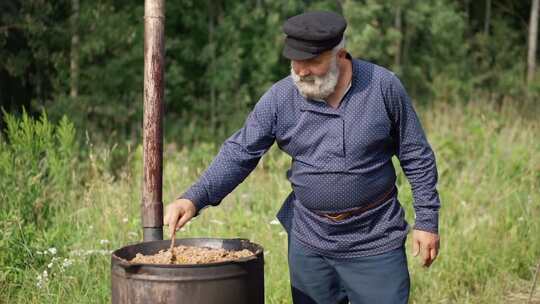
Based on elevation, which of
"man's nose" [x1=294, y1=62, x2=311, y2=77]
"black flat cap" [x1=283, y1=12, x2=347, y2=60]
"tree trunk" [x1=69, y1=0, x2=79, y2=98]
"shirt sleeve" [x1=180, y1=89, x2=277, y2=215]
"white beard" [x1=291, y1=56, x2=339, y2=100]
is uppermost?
"black flat cap" [x1=283, y1=12, x2=347, y2=60]

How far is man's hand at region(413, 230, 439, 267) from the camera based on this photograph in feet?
11.9

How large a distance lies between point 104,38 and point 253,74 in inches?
139

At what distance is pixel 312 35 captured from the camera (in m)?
3.36

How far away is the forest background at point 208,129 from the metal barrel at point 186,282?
1.71 m

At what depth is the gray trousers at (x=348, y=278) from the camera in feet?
11.9

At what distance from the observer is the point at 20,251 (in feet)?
16.5

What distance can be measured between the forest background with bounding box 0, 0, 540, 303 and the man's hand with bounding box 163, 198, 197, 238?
1.52 m

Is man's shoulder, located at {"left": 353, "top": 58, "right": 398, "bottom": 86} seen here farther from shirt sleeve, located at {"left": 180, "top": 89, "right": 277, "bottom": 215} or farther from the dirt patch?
the dirt patch

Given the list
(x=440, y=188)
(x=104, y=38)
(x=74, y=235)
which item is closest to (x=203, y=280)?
(x=74, y=235)

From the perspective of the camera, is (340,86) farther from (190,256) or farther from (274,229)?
(274,229)

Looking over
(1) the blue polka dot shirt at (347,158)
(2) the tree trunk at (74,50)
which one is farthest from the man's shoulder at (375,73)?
(2) the tree trunk at (74,50)

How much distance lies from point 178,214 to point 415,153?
109 centimetres

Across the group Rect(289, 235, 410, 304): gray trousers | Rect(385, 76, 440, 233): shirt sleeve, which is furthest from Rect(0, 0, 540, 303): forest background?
Rect(385, 76, 440, 233): shirt sleeve

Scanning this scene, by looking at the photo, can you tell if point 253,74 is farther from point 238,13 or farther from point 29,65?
point 29,65
